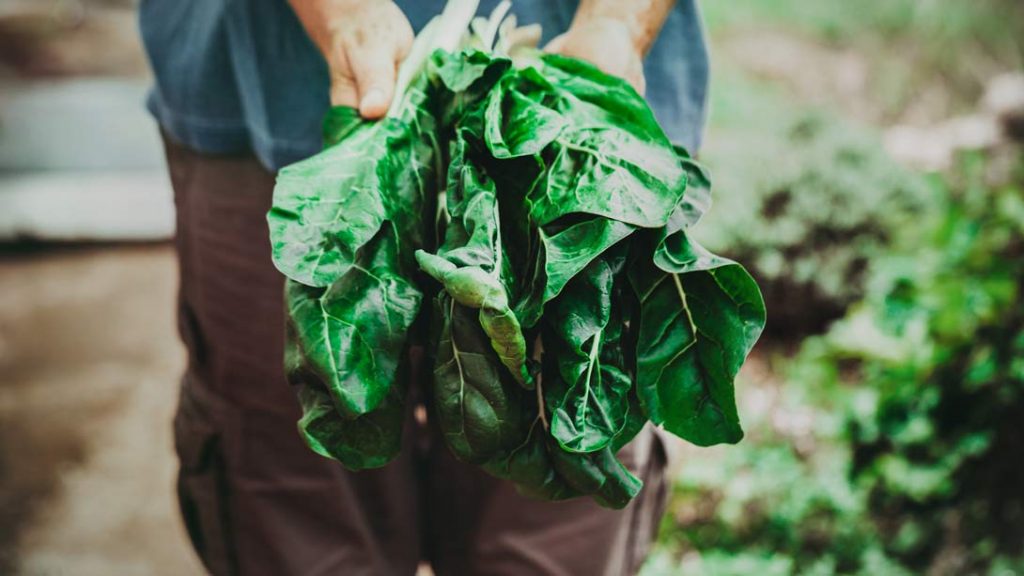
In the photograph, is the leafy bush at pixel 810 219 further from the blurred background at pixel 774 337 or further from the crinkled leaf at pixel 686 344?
the crinkled leaf at pixel 686 344

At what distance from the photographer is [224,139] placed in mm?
1386

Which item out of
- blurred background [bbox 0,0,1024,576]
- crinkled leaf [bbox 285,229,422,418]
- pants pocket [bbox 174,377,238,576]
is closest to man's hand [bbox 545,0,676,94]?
crinkled leaf [bbox 285,229,422,418]

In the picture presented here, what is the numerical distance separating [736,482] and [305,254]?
206 centimetres

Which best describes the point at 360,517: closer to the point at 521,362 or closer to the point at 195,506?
the point at 195,506

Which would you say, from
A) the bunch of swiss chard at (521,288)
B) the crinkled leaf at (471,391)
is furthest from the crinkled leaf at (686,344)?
the crinkled leaf at (471,391)

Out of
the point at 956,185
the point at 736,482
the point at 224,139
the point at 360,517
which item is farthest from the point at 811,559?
the point at 956,185

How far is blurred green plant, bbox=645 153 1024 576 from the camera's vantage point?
234 cm

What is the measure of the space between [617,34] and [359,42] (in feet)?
1.22

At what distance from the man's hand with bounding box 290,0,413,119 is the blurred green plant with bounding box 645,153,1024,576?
179 centimetres

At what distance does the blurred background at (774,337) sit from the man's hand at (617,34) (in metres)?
1.60

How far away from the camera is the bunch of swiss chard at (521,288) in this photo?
1.02 meters

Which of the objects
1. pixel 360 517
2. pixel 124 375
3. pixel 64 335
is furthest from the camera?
pixel 64 335

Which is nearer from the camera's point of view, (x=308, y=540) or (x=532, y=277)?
(x=532, y=277)

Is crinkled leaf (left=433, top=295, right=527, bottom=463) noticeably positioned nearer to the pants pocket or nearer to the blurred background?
the pants pocket
